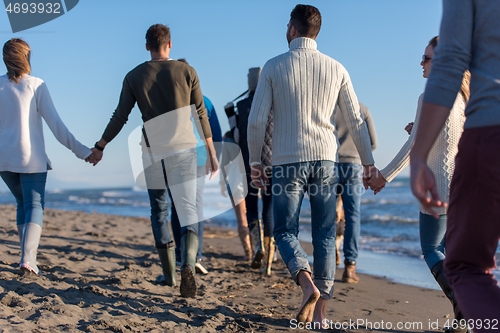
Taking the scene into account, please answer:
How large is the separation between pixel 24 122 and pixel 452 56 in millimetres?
3165

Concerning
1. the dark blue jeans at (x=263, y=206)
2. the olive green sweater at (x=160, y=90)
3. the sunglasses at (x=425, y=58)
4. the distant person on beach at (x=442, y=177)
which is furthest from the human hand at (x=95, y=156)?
the sunglasses at (x=425, y=58)

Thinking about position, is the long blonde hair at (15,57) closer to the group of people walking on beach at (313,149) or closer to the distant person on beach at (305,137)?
the group of people walking on beach at (313,149)

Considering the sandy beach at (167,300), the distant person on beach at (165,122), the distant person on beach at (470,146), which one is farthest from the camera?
the distant person on beach at (165,122)

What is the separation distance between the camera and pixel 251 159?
109 inches

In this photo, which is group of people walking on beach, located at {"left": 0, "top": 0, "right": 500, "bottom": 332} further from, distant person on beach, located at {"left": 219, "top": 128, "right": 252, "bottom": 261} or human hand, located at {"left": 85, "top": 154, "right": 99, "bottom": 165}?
distant person on beach, located at {"left": 219, "top": 128, "right": 252, "bottom": 261}

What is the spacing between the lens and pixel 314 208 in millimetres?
2639

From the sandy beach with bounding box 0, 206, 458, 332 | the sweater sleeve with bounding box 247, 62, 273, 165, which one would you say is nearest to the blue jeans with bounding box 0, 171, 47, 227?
the sandy beach with bounding box 0, 206, 458, 332

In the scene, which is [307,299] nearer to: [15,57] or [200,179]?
[200,179]

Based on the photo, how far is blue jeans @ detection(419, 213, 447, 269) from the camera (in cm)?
235

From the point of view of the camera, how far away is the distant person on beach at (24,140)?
3.20 m

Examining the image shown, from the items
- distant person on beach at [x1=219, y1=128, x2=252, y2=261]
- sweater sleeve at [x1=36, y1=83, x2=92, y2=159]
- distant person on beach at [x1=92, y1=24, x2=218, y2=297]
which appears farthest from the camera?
distant person on beach at [x1=219, y1=128, x2=252, y2=261]

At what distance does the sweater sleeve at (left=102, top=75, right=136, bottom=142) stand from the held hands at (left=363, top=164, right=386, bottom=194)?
1939 millimetres

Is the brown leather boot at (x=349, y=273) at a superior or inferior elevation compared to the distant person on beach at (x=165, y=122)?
inferior

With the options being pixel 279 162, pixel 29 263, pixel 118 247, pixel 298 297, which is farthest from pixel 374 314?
pixel 118 247
